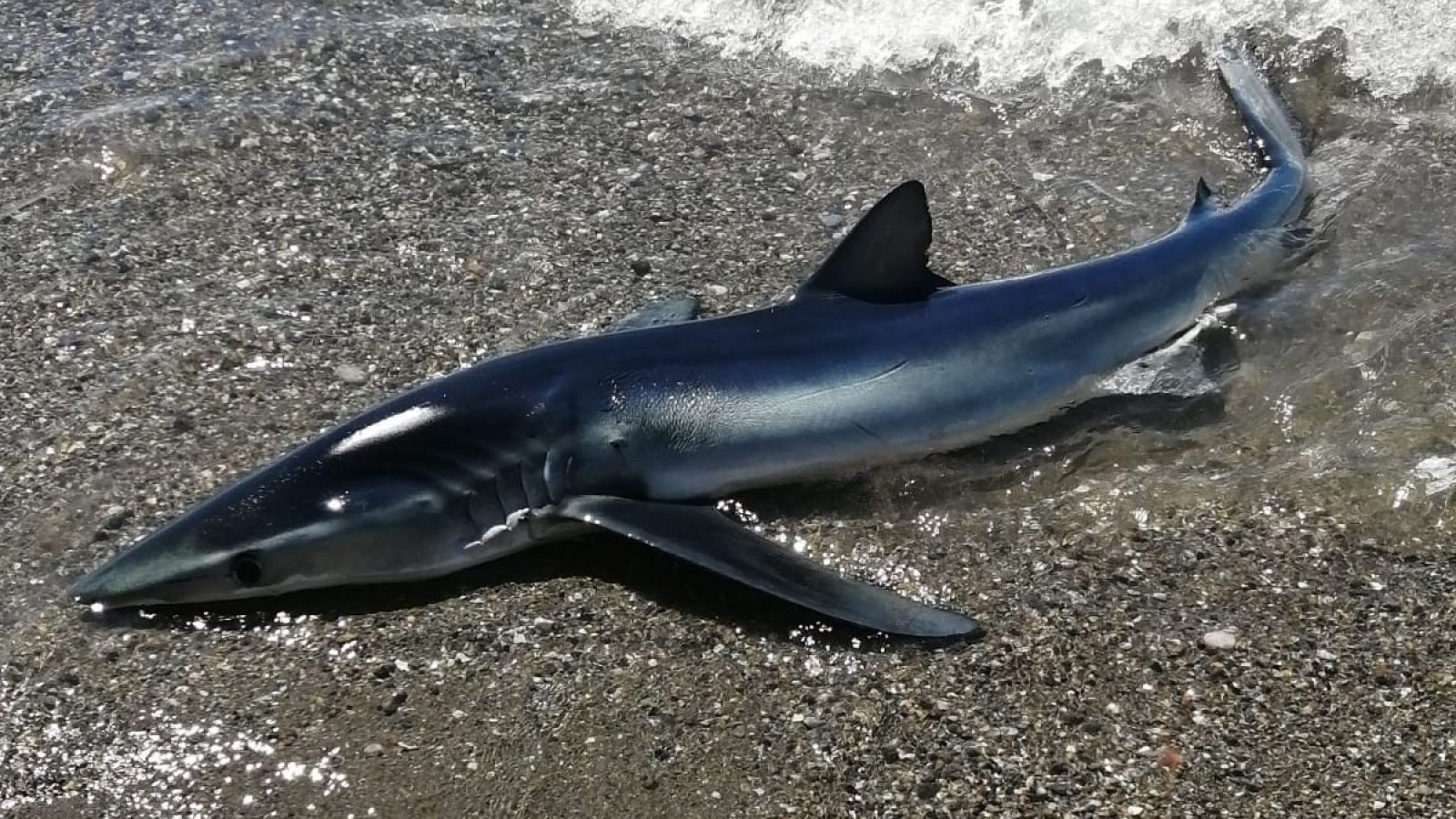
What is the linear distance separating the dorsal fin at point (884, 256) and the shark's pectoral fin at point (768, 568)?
32.4 inches

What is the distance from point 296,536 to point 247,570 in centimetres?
14

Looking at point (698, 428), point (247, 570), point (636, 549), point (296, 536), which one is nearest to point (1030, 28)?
point (698, 428)

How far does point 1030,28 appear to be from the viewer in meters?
6.50

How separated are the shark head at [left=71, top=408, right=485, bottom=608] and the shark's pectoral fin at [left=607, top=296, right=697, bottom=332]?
1.10m

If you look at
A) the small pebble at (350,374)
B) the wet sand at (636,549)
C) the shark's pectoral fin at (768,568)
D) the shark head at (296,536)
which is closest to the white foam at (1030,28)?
the wet sand at (636,549)

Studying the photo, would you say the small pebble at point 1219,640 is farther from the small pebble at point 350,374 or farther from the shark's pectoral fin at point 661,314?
the small pebble at point 350,374

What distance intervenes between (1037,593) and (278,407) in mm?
2238

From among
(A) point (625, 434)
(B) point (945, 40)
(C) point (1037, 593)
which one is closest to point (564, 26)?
(B) point (945, 40)

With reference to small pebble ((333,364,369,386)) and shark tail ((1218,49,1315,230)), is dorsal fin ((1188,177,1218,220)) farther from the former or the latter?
small pebble ((333,364,369,386))

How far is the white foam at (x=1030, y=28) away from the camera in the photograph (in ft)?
20.3

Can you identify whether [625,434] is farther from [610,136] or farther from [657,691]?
[610,136]

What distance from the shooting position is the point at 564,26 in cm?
673

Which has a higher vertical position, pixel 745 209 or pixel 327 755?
pixel 745 209

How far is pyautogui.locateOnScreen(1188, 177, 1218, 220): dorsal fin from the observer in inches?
188
